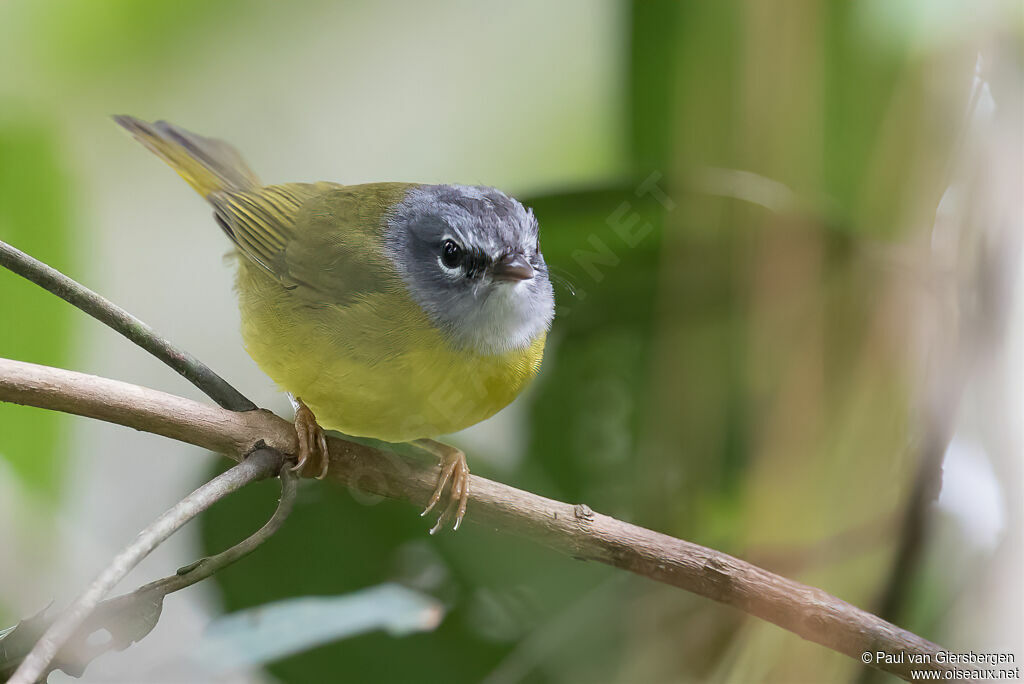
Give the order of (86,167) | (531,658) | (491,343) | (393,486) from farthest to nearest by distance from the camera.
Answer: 1. (86,167)
2. (531,658)
3. (491,343)
4. (393,486)

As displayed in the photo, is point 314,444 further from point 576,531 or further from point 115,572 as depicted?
point 115,572

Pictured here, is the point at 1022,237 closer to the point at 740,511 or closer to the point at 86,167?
the point at 740,511

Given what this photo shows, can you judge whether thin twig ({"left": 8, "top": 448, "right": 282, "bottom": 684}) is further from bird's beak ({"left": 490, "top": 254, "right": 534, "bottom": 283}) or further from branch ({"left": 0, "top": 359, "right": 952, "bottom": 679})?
bird's beak ({"left": 490, "top": 254, "right": 534, "bottom": 283})

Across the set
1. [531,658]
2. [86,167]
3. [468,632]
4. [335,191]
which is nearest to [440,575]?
[468,632]

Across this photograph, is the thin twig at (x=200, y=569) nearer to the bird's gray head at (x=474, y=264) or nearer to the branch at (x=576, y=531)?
the branch at (x=576, y=531)

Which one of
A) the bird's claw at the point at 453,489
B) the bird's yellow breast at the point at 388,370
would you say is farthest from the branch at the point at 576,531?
the bird's yellow breast at the point at 388,370

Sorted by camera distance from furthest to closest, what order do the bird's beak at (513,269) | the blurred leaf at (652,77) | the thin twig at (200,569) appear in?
the blurred leaf at (652,77)
the bird's beak at (513,269)
the thin twig at (200,569)
